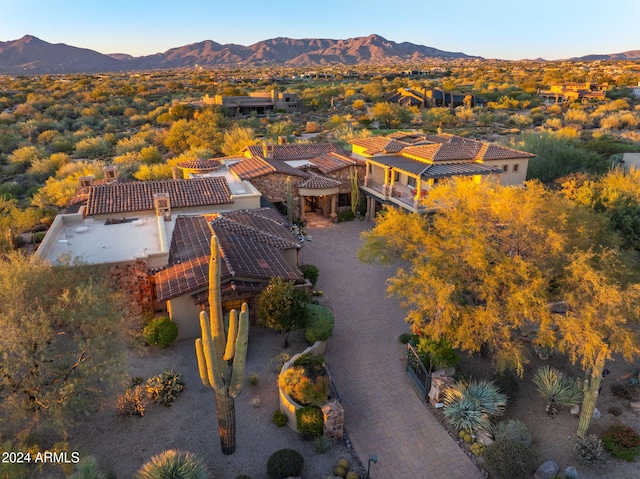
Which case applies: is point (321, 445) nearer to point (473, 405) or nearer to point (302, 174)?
point (473, 405)

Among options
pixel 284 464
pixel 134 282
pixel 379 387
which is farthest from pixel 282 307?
pixel 134 282

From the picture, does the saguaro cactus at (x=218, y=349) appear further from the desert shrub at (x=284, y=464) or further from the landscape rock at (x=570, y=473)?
the landscape rock at (x=570, y=473)

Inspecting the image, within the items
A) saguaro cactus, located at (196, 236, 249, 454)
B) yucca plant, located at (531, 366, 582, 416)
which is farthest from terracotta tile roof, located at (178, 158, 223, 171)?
yucca plant, located at (531, 366, 582, 416)

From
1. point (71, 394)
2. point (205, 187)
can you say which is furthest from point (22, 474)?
point (205, 187)

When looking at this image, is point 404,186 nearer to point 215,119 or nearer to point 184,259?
point 184,259

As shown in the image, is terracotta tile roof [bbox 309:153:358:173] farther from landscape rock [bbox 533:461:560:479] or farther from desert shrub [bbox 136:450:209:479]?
desert shrub [bbox 136:450:209:479]

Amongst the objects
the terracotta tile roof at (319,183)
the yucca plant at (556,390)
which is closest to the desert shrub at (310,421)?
the yucca plant at (556,390)
